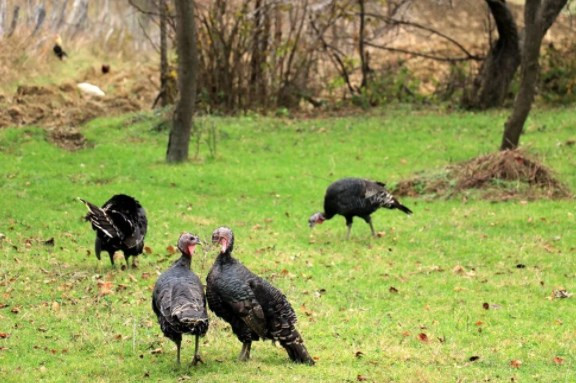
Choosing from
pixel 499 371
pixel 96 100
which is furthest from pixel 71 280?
pixel 96 100

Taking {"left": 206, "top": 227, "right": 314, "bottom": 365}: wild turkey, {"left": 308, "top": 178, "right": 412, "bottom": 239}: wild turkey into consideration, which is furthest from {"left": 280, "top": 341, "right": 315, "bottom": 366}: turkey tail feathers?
{"left": 308, "top": 178, "right": 412, "bottom": 239}: wild turkey

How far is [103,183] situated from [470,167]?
323 inches

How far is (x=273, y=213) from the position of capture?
17938mm

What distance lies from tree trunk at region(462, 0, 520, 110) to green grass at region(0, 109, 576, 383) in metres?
3.29

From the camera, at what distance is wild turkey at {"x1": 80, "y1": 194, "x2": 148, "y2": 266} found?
40.9ft

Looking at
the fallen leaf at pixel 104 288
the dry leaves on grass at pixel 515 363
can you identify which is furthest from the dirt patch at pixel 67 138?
the dry leaves on grass at pixel 515 363

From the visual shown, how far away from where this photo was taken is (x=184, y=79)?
22062 millimetres

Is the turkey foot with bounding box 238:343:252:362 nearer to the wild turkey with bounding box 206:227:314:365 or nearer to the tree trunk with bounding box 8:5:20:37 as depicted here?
the wild turkey with bounding box 206:227:314:365

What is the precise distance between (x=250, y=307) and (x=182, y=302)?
822 mm

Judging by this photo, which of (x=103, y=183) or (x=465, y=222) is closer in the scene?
(x=465, y=222)

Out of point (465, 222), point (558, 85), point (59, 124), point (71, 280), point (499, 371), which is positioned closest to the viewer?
point (499, 371)

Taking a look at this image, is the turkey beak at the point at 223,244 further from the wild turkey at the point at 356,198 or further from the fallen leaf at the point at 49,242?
the wild turkey at the point at 356,198

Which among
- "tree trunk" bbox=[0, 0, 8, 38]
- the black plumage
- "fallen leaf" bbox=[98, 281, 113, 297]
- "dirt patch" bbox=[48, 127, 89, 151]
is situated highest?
"tree trunk" bbox=[0, 0, 8, 38]

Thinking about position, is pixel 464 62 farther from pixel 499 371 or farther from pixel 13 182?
pixel 499 371
